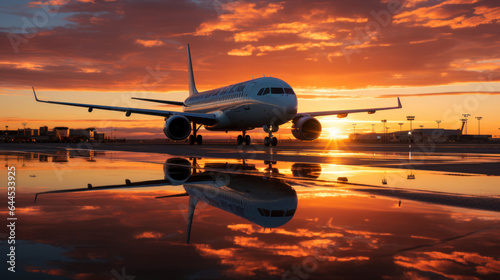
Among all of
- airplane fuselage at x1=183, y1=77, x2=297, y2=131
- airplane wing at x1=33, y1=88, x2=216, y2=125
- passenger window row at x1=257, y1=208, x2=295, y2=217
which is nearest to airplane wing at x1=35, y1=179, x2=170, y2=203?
passenger window row at x1=257, y1=208, x2=295, y2=217

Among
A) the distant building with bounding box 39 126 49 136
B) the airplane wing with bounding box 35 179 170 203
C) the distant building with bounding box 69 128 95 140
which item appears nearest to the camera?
the airplane wing with bounding box 35 179 170 203

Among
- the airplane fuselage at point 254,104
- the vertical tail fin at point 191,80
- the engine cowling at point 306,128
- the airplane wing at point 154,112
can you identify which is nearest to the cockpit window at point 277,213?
the airplane fuselage at point 254,104

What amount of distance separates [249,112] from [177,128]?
228 inches

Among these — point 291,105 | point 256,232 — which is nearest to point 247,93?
point 291,105

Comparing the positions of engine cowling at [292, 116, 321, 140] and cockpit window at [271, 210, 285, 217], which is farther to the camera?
engine cowling at [292, 116, 321, 140]

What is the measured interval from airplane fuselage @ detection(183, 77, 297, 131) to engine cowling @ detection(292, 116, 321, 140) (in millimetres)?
2245

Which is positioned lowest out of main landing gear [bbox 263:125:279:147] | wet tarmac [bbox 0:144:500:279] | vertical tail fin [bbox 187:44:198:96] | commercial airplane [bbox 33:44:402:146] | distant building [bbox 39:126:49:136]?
wet tarmac [bbox 0:144:500:279]

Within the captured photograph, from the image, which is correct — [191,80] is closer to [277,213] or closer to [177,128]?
[177,128]

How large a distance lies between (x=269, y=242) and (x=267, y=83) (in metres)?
26.6

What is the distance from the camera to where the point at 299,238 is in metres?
4.72

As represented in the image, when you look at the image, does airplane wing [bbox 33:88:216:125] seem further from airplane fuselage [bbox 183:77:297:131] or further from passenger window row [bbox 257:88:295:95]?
passenger window row [bbox 257:88:295:95]

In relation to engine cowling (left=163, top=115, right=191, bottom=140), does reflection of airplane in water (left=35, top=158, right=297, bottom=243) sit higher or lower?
lower

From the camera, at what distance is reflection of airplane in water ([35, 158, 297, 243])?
6023 mm

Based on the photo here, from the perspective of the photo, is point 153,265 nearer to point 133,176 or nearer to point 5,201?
point 5,201
